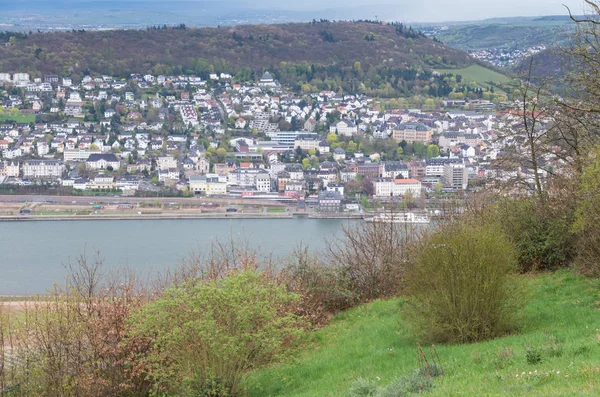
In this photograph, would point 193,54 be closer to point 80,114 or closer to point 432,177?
point 80,114

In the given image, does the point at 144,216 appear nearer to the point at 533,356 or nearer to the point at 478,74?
the point at 533,356

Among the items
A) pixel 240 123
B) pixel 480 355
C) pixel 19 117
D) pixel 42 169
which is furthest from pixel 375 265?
pixel 19 117

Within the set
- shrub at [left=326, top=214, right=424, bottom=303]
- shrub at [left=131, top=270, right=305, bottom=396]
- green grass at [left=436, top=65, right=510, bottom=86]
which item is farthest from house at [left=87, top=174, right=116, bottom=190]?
green grass at [left=436, top=65, right=510, bottom=86]

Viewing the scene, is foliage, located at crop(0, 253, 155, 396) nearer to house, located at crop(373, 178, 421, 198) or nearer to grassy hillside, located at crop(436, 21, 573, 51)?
house, located at crop(373, 178, 421, 198)

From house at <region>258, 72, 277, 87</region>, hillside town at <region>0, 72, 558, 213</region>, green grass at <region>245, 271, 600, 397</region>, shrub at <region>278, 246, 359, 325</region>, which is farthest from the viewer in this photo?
house at <region>258, 72, 277, 87</region>

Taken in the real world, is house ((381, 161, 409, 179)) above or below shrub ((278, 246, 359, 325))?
below

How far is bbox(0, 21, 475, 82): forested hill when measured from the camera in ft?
117

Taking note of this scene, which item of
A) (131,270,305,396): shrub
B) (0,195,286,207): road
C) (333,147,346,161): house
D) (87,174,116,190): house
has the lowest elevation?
(0,195,286,207): road

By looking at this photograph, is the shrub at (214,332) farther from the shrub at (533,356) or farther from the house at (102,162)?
the house at (102,162)

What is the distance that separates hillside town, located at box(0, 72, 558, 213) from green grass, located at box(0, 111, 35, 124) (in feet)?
0.24

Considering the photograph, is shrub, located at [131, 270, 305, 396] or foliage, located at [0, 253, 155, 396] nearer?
shrub, located at [131, 270, 305, 396]

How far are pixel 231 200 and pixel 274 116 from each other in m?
11.4

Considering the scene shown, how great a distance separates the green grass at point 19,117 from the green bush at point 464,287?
25444 millimetres

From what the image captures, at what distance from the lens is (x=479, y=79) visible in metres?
33.5
